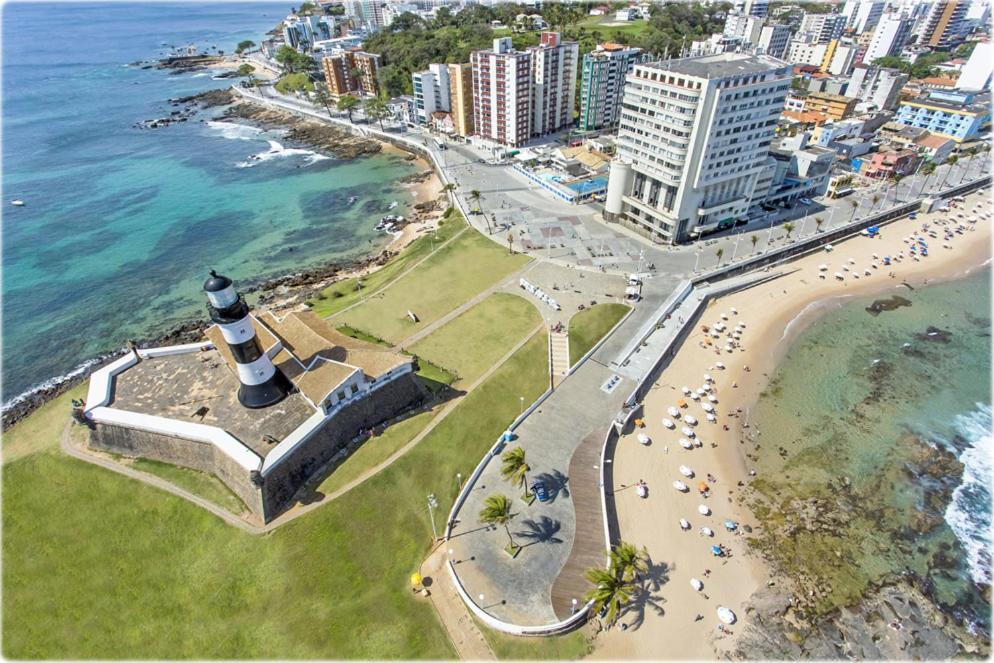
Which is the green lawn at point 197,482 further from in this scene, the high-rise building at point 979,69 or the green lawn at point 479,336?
the high-rise building at point 979,69

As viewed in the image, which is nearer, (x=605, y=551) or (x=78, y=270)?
(x=605, y=551)

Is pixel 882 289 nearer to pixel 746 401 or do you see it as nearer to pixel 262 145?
pixel 746 401

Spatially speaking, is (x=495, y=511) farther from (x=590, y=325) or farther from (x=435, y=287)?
(x=435, y=287)

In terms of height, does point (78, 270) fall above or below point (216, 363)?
below

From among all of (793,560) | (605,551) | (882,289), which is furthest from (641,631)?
(882,289)

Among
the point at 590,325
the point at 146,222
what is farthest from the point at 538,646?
the point at 146,222
